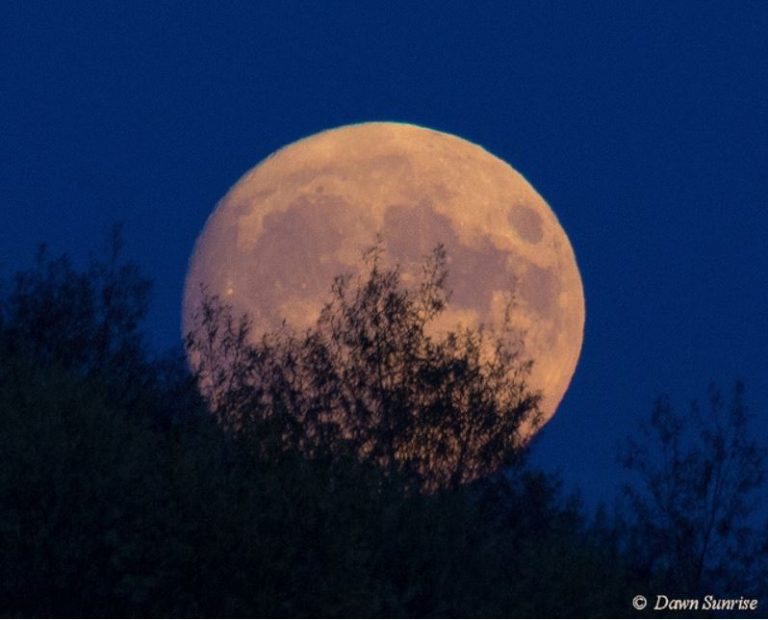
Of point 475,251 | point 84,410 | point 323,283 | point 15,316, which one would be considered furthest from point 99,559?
point 475,251

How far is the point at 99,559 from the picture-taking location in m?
19.0

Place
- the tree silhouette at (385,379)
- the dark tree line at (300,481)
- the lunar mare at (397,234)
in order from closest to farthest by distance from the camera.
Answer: the dark tree line at (300,481), the tree silhouette at (385,379), the lunar mare at (397,234)

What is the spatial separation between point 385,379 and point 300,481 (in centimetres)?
718

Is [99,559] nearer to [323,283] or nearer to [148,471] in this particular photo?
[148,471]

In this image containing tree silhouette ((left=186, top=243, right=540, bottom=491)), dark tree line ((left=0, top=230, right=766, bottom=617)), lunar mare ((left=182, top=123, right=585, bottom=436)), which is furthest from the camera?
lunar mare ((left=182, top=123, right=585, bottom=436))

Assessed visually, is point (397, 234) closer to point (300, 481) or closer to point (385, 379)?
point (385, 379)

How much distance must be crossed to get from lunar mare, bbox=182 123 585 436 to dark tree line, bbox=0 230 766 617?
1748 mm

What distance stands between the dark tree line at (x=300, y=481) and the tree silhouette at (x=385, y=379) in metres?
0.04

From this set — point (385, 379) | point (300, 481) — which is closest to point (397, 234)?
point (385, 379)

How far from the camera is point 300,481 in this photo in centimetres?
2028

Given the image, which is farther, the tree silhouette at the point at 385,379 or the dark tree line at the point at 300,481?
the tree silhouette at the point at 385,379

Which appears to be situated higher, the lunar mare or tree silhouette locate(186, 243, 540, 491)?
the lunar mare

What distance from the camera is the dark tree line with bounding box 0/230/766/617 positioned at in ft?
62.2

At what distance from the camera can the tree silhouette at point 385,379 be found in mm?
26328
